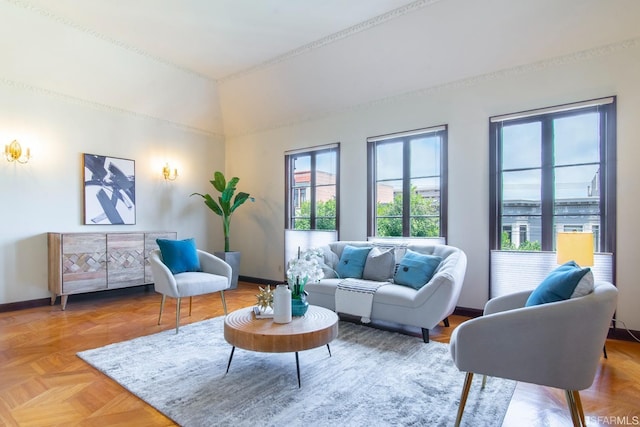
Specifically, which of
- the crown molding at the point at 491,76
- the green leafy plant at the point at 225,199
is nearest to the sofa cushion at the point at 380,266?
the crown molding at the point at 491,76

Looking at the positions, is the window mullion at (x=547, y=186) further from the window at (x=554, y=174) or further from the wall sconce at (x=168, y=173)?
the wall sconce at (x=168, y=173)

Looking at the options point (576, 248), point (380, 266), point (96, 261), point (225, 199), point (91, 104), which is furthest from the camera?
point (225, 199)

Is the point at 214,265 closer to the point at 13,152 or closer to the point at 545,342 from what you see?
the point at 13,152

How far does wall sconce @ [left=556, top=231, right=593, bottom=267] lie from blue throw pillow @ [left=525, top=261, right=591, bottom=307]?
→ 1217 mm

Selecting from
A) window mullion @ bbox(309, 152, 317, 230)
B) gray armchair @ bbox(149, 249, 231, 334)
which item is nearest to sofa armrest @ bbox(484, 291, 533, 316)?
gray armchair @ bbox(149, 249, 231, 334)

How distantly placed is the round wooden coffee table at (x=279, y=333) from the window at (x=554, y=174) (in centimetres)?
258

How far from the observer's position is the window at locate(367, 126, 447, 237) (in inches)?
177

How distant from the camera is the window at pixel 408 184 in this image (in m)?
4.49

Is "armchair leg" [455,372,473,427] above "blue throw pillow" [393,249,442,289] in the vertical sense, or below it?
below

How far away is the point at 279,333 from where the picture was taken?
231cm

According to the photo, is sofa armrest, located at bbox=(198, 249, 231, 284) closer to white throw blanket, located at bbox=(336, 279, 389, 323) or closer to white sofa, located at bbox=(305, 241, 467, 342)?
white sofa, located at bbox=(305, 241, 467, 342)

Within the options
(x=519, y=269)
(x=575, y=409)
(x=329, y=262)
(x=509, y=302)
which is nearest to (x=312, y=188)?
(x=329, y=262)

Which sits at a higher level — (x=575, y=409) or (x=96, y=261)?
(x=96, y=261)

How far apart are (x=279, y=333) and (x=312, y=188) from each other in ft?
12.0
